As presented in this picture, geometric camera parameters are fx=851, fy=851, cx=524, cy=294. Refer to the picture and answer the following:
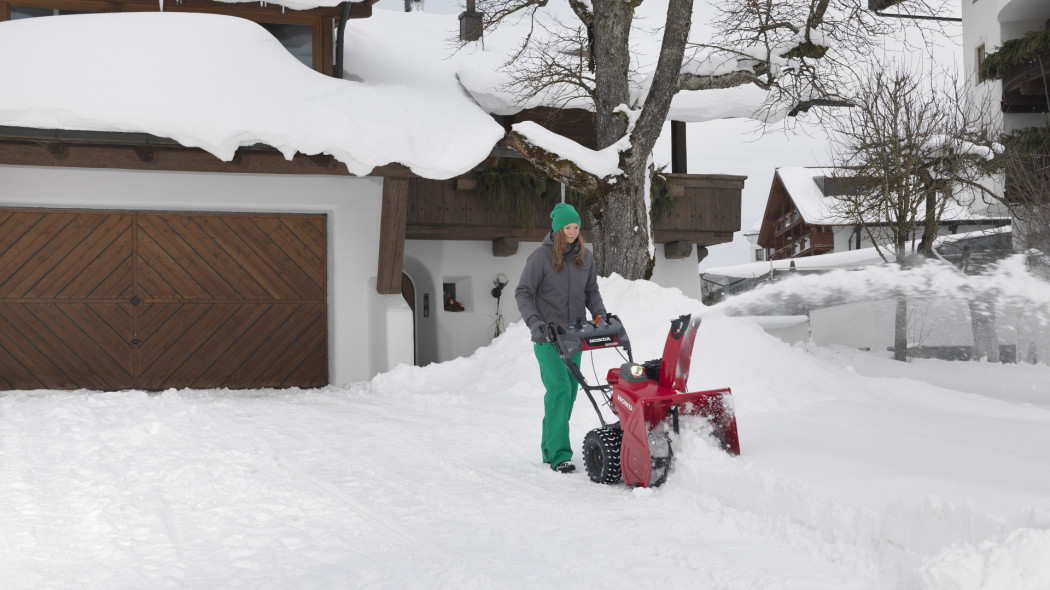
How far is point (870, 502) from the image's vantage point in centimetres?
361

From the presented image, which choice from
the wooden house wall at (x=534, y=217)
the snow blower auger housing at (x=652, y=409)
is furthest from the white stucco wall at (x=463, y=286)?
the snow blower auger housing at (x=652, y=409)

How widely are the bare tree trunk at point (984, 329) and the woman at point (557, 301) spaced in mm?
9244

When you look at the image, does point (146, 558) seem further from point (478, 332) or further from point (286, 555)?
point (478, 332)

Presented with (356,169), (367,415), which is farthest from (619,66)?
(367,415)

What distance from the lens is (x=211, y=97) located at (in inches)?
402

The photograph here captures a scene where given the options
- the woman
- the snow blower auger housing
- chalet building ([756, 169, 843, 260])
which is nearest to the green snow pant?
the woman

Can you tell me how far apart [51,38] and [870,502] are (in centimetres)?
1097

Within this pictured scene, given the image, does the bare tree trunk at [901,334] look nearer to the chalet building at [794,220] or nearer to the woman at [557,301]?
the woman at [557,301]

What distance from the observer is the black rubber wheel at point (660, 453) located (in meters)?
4.50

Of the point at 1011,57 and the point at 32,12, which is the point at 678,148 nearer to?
the point at 1011,57

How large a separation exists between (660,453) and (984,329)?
10519 mm

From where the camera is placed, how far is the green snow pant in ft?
17.4

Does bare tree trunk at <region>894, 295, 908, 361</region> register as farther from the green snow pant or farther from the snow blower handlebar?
the snow blower handlebar

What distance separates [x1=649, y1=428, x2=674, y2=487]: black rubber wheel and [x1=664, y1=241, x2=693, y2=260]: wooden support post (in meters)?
11.6
